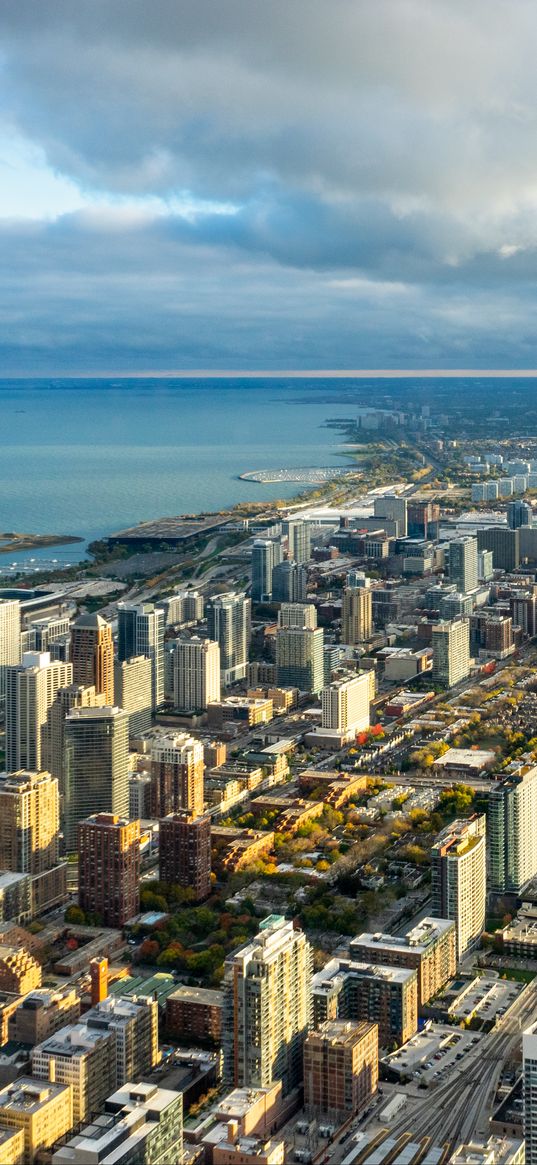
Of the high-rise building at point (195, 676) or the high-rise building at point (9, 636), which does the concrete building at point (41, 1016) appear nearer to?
the high-rise building at point (195, 676)

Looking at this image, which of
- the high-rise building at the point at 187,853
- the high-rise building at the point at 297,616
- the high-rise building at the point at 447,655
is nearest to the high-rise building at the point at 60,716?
the high-rise building at the point at 187,853

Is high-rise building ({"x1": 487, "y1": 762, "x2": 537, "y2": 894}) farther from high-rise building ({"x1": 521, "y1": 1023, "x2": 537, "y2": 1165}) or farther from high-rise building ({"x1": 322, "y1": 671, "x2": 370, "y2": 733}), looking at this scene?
high-rise building ({"x1": 322, "y1": 671, "x2": 370, "y2": 733})

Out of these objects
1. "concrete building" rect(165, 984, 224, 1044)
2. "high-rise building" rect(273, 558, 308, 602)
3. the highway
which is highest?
"high-rise building" rect(273, 558, 308, 602)

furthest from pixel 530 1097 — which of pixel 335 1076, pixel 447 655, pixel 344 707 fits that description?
pixel 447 655

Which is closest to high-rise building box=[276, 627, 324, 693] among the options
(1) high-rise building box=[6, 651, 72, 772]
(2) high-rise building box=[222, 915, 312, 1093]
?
(1) high-rise building box=[6, 651, 72, 772]

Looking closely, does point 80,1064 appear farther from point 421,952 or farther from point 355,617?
point 355,617

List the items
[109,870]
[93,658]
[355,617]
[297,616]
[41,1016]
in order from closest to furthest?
[41,1016] < [109,870] < [93,658] < [297,616] < [355,617]
